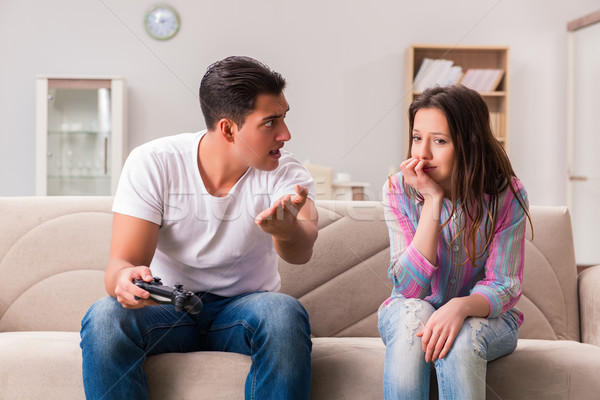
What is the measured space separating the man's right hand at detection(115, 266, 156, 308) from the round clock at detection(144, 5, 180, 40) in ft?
10.6

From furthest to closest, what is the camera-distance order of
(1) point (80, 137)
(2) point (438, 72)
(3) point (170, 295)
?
(2) point (438, 72)
(1) point (80, 137)
(3) point (170, 295)

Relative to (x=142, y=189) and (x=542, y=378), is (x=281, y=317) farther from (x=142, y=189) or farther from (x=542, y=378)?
(x=542, y=378)

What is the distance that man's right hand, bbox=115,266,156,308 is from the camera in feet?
3.66

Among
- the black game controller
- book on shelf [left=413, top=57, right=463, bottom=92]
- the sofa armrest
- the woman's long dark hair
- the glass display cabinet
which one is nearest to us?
the black game controller

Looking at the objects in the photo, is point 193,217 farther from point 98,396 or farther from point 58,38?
point 58,38

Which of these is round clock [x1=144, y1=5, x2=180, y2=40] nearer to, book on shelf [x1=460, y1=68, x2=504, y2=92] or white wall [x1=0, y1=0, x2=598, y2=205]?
white wall [x1=0, y1=0, x2=598, y2=205]

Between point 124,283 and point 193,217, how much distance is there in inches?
9.6

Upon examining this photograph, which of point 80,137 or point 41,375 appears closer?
point 41,375

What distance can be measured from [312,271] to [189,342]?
1.50 ft

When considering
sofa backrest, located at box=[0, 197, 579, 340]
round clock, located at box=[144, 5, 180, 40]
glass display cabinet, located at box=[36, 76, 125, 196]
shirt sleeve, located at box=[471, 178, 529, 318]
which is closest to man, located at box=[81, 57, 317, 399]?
sofa backrest, located at box=[0, 197, 579, 340]

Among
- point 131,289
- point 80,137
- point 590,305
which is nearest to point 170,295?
point 131,289

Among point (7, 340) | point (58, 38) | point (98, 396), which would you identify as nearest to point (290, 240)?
point (98, 396)

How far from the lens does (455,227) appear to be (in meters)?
1.33

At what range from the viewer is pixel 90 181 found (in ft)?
12.6
